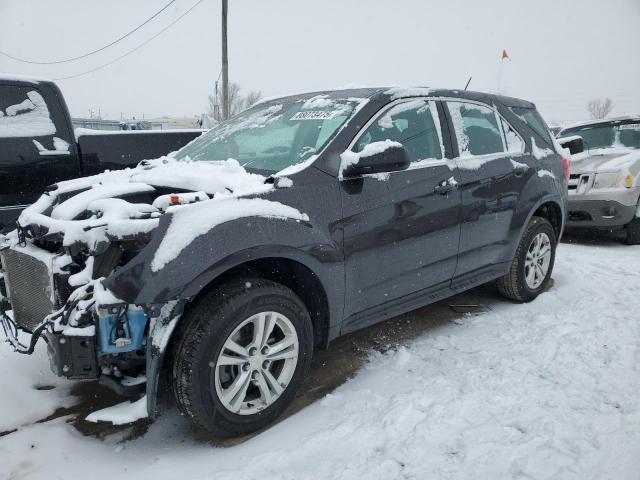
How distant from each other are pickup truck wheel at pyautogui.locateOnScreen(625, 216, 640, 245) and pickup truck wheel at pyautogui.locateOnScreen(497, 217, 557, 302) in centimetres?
302

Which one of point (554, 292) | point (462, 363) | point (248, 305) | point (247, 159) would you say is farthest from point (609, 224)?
point (248, 305)

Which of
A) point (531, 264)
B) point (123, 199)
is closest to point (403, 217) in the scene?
point (123, 199)

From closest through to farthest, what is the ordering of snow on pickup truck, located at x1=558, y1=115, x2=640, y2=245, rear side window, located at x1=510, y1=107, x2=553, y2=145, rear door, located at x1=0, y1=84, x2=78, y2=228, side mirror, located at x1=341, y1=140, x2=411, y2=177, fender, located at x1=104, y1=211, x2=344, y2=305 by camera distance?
fender, located at x1=104, y1=211, x2=344, y2=305 → side mirror, located at x1=341, y1=140, x2=411, y2=177 → rear door, located at x1=0, y1=84, x2=78, y2=228 → rear side window, located at x1=510, y1=107, x2=553, y2=145 → snow on pickup truck, located at x1=558, y1=115, x2=640, y2=245

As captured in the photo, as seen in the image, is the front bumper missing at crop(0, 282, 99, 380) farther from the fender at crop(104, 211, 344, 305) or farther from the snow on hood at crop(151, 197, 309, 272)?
the snow on hood at crop(151, 197, 309, 272)

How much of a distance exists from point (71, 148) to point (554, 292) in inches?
184

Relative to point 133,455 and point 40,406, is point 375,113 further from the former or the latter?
point 40,406

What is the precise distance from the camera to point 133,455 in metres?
2.22

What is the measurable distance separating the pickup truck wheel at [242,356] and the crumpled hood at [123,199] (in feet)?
1.55

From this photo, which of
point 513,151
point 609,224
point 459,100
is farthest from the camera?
point 609,224

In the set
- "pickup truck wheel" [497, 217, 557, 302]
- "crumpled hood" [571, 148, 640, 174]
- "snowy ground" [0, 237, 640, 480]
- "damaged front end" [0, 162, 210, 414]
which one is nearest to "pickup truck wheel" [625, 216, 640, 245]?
"crumpled hood" [571, 148, 640, 174]

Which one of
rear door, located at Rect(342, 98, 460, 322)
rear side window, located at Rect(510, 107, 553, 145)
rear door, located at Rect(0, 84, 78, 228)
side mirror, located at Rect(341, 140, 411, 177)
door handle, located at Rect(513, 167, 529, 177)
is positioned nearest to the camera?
side mirror, located at Rect(341, 140, 411, 177)

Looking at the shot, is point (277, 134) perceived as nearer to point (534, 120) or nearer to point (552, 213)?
point (534, 120)

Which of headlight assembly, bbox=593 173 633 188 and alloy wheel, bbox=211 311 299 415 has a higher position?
headlight assembly, bbox=593 173 633 188

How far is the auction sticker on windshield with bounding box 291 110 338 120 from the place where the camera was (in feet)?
9.45
